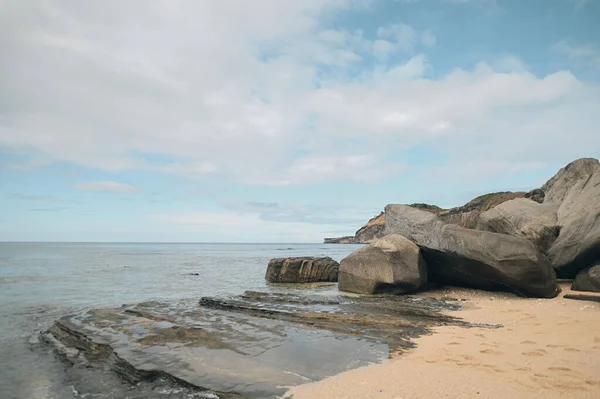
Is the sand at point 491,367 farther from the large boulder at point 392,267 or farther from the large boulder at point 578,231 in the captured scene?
the large boulder at point 392,267

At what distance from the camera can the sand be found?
16.7ft

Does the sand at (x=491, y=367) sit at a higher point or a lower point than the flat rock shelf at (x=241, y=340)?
higher

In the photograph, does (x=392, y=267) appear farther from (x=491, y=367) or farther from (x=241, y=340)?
(x=491, y=367)

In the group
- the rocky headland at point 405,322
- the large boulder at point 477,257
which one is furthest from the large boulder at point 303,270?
the large boulder at point 477,257

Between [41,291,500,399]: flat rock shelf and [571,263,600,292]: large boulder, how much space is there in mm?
3875

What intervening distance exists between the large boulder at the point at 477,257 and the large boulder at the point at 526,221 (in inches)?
110

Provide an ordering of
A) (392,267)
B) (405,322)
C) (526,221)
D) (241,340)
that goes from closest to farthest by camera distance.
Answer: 1. (241,340)
2. (405,322)
3. (392,267)
4. (526,221)

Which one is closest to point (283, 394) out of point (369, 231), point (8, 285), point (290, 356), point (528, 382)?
point (290, 356)

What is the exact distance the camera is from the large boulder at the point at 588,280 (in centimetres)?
→ 1200

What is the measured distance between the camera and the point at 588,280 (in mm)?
12336

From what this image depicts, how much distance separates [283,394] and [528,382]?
329 cm

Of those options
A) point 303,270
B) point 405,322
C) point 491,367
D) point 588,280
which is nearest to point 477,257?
point 588,280

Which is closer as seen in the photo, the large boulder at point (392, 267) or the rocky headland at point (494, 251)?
the rocky headland at point (494, 251)

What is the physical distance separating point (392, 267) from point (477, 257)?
9.60ft
